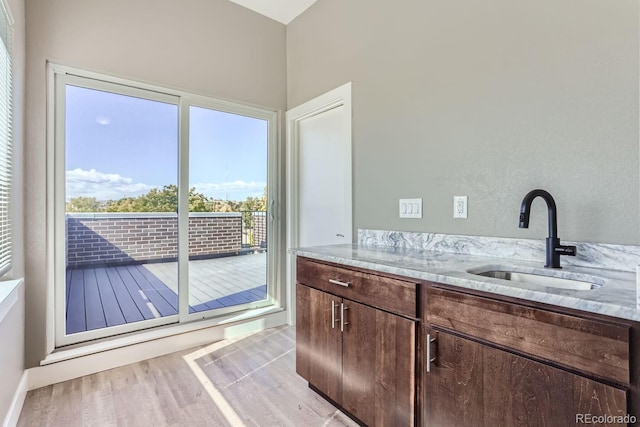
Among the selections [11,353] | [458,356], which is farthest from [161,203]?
[458,356]

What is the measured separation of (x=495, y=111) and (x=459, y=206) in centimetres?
51

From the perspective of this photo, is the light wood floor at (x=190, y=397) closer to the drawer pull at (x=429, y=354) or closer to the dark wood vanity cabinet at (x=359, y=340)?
the dark wood vanity cabinet at (x=359, y=340)

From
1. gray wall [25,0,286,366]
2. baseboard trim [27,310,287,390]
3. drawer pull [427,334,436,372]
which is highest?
gray wall [25,0,286,366]

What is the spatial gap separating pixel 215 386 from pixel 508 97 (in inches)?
92.0

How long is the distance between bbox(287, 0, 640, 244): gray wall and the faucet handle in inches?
5.2

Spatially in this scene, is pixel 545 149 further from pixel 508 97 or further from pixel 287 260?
pixel 287 260

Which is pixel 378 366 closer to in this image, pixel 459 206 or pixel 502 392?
pixel 502 392

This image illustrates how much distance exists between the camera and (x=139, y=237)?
2.44m

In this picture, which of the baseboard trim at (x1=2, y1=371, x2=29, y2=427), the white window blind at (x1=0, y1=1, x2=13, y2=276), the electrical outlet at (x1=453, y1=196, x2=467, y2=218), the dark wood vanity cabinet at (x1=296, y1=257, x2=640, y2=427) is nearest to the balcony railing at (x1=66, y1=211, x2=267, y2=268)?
the white window blind at (x1=0, y1=1, x2=13, y2=276)

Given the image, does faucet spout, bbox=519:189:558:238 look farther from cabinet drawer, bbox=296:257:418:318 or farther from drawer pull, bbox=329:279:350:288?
drawer pull, bbox=329:279:350:288

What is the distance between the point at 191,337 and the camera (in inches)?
101

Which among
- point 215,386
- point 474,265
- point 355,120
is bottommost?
point 215,386

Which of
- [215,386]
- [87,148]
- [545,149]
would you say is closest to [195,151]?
[87,148]

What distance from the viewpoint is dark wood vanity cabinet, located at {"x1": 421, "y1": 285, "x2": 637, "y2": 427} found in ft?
2.75
